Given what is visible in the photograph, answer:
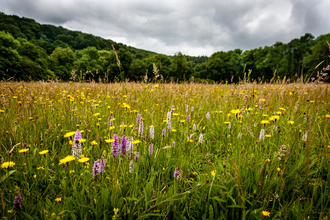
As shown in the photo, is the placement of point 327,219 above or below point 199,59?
below

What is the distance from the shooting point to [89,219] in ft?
3.51

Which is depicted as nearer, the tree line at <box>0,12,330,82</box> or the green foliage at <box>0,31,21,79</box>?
the green foliage at <box>0,31,21,79</box>

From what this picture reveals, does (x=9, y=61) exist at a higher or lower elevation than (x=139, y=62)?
lower

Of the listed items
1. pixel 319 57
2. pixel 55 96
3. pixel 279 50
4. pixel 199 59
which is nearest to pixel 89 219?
pixel 55 96

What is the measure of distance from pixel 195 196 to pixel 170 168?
1.38ft

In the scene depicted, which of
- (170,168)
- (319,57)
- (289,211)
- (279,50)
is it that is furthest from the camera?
(279,50)

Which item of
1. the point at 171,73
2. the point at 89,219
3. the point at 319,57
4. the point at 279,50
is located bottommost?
the point at 89,219

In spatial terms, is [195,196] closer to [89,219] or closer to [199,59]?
[89,219]

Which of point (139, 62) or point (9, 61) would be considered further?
point (139, 62)

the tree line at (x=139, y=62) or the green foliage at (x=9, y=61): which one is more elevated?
the tree line at (x=139, y=62)

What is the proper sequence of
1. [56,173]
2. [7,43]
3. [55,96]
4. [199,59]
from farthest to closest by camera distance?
[199,59]
[7,43]
[55,96]
[56,173]

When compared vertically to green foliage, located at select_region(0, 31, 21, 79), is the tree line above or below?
above

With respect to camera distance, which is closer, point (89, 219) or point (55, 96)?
point (89, 219)

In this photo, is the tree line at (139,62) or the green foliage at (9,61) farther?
the tree line at (139,62)
